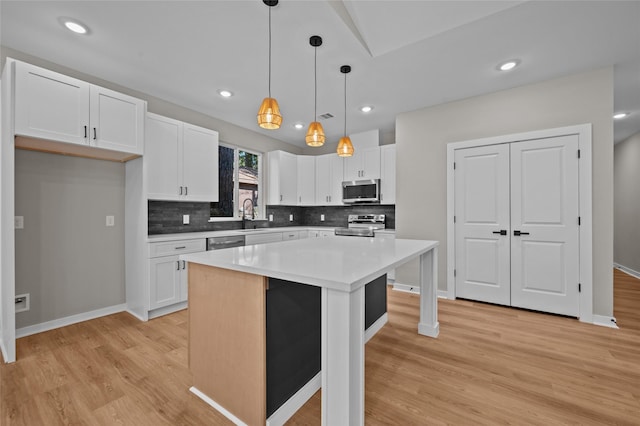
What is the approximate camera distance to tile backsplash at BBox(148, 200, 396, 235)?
3413 millimetres

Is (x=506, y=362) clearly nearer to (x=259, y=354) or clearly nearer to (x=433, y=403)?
(x=433, y=403)

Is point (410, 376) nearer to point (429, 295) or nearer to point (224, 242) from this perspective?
point (429, 295)

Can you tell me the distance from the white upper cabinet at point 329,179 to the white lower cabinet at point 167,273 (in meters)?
2.60

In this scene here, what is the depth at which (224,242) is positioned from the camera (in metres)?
3.50

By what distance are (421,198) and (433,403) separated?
2648 mm

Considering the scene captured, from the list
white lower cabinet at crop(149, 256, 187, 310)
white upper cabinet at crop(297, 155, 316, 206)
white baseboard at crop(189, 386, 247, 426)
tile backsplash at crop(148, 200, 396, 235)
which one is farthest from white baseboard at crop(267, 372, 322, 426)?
white upper cabinet at crop(297, 155, 316, 206)

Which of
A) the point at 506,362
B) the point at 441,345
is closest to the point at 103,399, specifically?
the point at 441,345

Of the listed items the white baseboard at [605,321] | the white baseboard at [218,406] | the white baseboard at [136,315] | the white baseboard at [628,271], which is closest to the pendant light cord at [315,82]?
Result: the white baseboard at [218,406]

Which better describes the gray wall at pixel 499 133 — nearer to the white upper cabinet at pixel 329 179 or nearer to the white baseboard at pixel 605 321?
the white baseboard at pixel 605 321

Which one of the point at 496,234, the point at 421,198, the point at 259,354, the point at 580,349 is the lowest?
the point at 580,349

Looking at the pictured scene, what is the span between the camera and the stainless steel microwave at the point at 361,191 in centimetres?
449

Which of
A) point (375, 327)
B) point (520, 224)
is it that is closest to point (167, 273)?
point (375, 327)

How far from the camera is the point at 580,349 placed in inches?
87.8

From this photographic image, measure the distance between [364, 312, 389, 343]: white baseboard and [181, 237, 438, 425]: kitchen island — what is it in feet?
2.49
